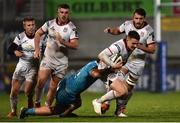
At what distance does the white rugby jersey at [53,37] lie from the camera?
48.4 feet

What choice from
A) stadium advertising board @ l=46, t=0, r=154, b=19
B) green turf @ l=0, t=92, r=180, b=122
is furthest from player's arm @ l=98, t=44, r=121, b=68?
stadium advertising board @ l=46, t=0, r=154, b=19

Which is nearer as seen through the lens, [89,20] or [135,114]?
[135,114]

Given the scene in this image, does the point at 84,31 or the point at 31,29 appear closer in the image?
the point at 31,29

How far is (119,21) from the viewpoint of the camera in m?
30.0

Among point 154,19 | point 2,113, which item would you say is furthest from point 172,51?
point 2,113

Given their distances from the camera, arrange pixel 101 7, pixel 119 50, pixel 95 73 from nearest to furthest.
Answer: pixel 95 73 < pixel 119 50 < pixel 101 7

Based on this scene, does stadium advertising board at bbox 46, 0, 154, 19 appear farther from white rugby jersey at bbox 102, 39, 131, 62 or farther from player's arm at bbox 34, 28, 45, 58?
white rugby jersey at bbox 102, 39, 131, 62

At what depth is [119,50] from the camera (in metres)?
13.9

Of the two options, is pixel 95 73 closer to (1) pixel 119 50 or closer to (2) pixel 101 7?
(1) pixel 119 50

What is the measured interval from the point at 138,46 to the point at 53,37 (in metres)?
1.76

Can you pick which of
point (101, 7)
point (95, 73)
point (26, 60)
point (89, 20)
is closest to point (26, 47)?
point (26, 60)

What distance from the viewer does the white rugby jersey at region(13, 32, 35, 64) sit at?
607 inches

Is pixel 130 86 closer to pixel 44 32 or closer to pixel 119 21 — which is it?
pixel 44 32

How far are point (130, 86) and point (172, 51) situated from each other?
1533cm
